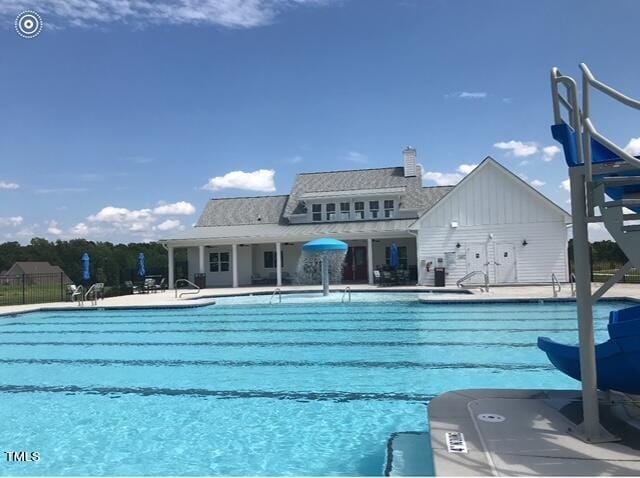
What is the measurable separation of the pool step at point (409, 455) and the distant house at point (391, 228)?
63.2 feet

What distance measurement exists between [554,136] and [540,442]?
226cm

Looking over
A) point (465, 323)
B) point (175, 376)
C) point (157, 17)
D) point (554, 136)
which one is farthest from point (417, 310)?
point (554, 136)

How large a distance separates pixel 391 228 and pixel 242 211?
1122 centimetres

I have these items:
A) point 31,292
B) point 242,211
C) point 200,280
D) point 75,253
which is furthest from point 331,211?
point 75,253

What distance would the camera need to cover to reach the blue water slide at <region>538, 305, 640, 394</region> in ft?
12.6

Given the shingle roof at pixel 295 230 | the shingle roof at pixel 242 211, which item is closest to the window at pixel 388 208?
the shingle roof at pixel 295 230

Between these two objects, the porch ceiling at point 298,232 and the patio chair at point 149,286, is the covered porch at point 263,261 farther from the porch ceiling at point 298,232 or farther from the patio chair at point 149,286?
the patio chair at point 149,286

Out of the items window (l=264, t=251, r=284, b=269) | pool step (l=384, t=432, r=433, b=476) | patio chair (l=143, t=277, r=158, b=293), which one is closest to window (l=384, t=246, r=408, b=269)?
window (l=264, t=251, r=284, b=269)

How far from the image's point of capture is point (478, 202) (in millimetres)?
23344

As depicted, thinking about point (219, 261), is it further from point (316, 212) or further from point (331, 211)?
point (331, 211)

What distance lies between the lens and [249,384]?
7.38m

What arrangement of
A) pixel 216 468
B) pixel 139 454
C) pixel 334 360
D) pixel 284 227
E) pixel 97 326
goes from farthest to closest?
pixel 284 227, pixel 97 326, pixel 334 360, pixel 139 454, pixel 216 468

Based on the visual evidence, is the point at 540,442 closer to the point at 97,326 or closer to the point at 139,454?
the point at 139,454

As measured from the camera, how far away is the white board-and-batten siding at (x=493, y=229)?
74.0ft
